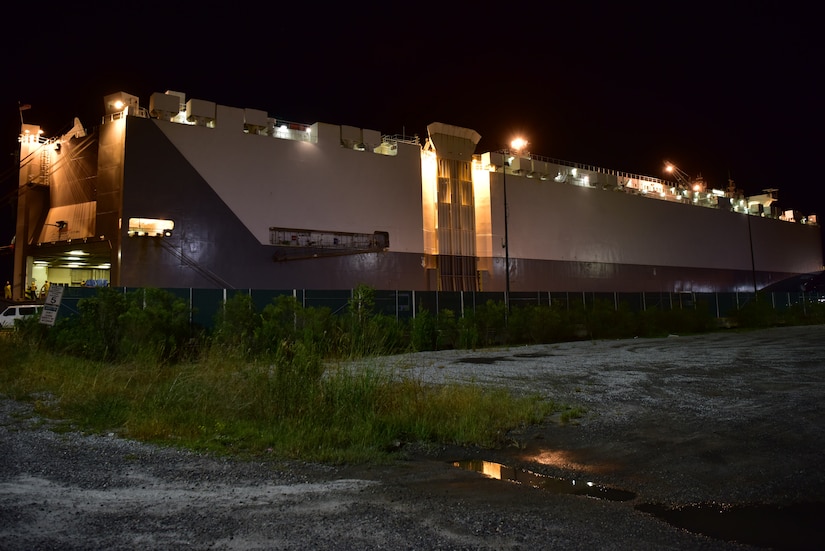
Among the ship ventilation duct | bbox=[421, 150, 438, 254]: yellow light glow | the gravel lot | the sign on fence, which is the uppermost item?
the ship ventilation duct

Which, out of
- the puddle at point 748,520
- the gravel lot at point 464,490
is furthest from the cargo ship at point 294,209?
the puddle at point 748,520

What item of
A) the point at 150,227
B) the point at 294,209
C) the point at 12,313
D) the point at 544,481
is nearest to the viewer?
the point at 544,481

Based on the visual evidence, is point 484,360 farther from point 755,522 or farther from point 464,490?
point 755,522

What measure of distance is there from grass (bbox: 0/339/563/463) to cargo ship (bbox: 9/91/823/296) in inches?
878

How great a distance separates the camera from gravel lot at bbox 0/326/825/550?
11.2ft

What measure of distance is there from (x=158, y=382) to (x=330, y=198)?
26010mm

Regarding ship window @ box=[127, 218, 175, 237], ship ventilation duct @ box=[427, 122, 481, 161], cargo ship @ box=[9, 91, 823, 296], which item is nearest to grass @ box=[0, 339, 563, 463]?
ship window @ box=[127, 218, 175, 237]

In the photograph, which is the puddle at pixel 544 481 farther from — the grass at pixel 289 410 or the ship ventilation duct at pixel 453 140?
the ship ventilation duct at pixel 453 140

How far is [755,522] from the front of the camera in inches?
151

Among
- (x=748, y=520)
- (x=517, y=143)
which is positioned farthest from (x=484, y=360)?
(x=517, y=143)

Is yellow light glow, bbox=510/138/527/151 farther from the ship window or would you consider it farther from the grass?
the grass

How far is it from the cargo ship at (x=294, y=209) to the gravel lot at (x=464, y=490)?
23.3 meters

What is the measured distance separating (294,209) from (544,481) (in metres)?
29.5

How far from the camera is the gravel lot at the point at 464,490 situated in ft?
11.2
